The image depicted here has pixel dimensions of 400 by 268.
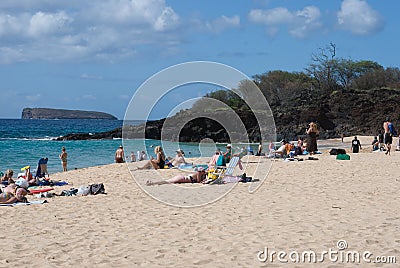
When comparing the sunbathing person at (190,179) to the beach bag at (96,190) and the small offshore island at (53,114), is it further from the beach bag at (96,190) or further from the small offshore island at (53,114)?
the small offshore island at (53,114)

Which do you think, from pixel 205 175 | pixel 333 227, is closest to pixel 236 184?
pixel 205 175

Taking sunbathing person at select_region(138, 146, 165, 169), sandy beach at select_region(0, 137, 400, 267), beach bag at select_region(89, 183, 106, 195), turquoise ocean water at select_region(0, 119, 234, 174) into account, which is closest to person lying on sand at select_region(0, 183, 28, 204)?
sandy beach at select_region(0, 137, 400, 267)

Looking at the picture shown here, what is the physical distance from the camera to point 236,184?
1118cm

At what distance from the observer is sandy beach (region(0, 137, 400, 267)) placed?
5328mm

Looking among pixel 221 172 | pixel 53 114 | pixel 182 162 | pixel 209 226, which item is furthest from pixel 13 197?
pixel 53 114

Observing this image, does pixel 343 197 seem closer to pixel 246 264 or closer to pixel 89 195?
pixel 246 264

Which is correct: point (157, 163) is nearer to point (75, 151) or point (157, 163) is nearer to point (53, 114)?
point (75, 151)

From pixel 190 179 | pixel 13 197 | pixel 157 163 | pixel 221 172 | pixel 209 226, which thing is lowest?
pixel 209 226

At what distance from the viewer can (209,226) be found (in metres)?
6.86

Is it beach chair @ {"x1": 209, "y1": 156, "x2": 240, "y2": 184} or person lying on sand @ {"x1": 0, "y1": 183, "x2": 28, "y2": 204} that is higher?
beach chair @ {"x1": 209, "y1": 156, "x2": 240, "y2": 184}

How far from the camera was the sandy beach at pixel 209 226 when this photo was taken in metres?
5.33

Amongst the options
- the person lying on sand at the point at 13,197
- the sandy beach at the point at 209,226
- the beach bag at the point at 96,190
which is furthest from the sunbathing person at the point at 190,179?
the person lying on sand at the point at 13,197

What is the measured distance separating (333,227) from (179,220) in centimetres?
224

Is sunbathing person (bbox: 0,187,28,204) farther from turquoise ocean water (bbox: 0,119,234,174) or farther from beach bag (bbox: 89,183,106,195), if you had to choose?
turquoise ocean water (bbox: 0,119,234,174)
